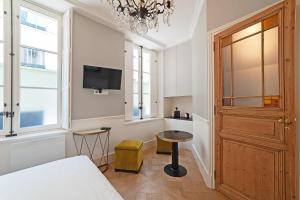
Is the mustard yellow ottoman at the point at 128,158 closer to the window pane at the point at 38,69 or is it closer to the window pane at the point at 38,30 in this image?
the window pane at the point at 38,69

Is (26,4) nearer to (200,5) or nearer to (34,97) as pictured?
(34,97)

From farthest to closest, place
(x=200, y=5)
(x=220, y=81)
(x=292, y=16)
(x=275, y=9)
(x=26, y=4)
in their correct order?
(x=200, y=5) < (x=26, y=4) < (x=220, y=81) < (x=275, y=9) < (x=292, y=16)

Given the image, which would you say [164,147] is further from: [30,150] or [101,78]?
[30,150]

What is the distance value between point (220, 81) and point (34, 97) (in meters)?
2.80

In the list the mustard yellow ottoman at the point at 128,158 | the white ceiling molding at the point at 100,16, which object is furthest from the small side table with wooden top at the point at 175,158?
the white ceiling molding at the point at 100,16

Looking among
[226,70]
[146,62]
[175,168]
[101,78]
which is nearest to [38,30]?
[101,78]

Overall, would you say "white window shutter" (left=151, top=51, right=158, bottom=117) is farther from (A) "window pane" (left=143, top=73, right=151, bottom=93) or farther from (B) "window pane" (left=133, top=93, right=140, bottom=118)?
(B) "window pane" (left=133, top=93, right=140, bottom=118)

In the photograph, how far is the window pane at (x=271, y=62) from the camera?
1490mm

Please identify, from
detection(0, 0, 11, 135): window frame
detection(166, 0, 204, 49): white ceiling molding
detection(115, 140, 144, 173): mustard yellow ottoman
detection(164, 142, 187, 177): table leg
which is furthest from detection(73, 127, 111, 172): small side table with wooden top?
detection(166, 0, 204, 49): white ceiling molding

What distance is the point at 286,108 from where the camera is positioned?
1367 millimetres

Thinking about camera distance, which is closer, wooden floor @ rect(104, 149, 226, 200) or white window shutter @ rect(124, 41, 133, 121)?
wooden floor @ rect(104, 149, 226, 200)

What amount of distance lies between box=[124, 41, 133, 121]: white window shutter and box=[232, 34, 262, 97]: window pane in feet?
7.50

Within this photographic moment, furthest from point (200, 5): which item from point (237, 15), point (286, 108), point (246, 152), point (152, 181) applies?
point (152, 181)

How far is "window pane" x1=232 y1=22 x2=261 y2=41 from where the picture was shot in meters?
1.63
